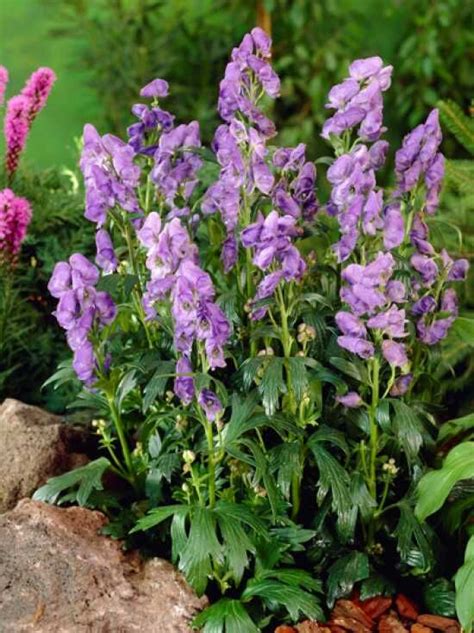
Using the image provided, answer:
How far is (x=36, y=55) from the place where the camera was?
5.05 metres

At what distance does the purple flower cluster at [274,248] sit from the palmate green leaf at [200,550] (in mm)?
405

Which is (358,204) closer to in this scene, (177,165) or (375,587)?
(177,165)

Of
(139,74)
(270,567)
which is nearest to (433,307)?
(270,567)

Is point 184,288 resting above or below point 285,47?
below

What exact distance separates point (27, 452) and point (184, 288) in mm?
680

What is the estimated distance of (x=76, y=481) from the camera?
2.04 meters

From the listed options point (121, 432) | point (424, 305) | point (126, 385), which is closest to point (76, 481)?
point (121, 432)

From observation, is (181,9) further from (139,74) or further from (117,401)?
(117,401)

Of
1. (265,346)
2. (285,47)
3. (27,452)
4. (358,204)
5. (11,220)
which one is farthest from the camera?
(285,47)

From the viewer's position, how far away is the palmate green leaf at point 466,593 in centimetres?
173

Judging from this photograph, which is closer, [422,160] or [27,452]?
[422,160]

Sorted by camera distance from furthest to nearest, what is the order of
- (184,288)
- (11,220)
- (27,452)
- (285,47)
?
(285,47) < (11,220) < (27,452) < (184,288)

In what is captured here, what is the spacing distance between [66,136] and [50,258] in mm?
2450

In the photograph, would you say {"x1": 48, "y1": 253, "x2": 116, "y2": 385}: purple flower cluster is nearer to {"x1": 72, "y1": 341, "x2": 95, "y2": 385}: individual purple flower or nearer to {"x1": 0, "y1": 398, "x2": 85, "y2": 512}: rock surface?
{"x1": 72, "y1": 341, "x2": 95, "y2": 385}: individual purple flower
